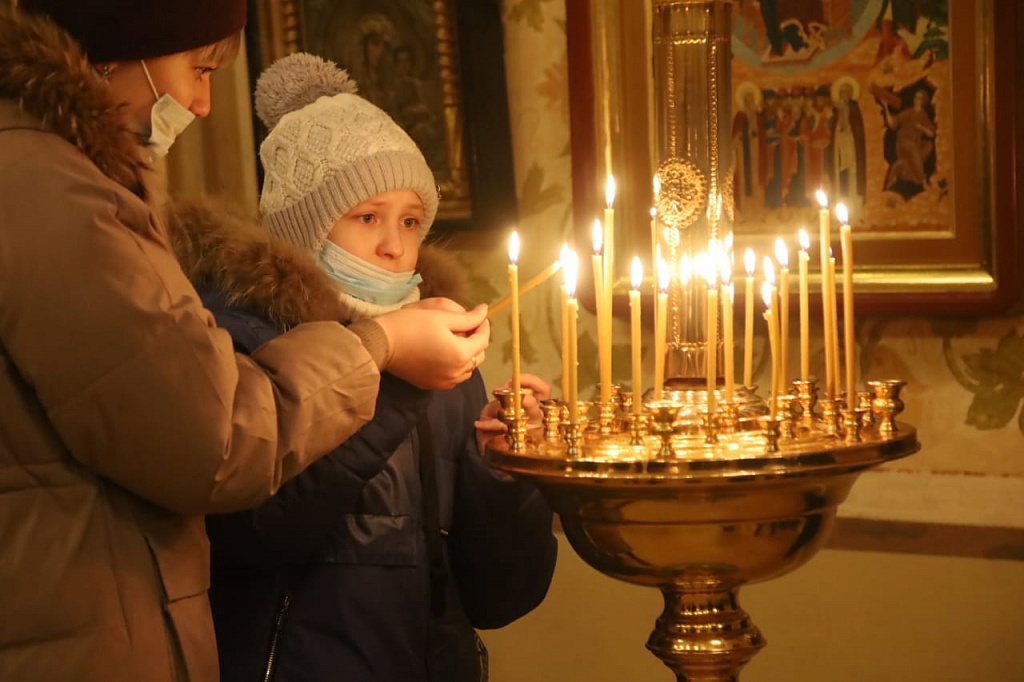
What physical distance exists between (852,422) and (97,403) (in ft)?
1.91

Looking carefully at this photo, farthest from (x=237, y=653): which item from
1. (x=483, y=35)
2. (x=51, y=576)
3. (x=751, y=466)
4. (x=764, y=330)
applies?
(x=483, y=35)

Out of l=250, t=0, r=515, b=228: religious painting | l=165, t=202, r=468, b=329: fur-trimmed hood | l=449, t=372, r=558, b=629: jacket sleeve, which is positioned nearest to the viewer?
l=165, t=202, r=468, b=329: fur-trimmed hood

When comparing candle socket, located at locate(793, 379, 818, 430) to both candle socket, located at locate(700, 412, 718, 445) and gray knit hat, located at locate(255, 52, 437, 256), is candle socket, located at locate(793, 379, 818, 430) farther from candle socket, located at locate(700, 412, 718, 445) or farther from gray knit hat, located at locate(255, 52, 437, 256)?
gray knit hat, located at locate(255, 52, 437, 256)

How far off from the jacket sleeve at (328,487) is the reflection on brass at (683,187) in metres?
0.30

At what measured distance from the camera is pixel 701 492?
1023 mm

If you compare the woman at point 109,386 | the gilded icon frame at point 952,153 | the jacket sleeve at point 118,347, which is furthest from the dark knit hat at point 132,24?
the gilded icon frame at point 952,153

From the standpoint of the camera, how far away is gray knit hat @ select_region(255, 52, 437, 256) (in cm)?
146

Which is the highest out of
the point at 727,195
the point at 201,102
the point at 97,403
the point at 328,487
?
the point at 201,102

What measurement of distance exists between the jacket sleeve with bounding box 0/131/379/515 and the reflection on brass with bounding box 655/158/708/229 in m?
0.38

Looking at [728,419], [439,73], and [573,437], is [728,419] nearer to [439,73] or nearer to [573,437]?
[573,437]

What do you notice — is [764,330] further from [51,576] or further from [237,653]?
[51,576]

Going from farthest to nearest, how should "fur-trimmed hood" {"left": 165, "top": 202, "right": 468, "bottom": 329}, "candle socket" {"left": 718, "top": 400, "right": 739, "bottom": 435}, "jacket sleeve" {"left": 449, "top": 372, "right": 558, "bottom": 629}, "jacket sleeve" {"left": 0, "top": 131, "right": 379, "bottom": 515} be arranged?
"jacket sleeve" {"left": 449, "top": 372, "right": 558, "bottom": 629} → "fur-trimmed hood" {"left": 165, "top": 202, "right": 468, "bottom": 329} → "candle socket" {"left": 718, "top": 400, "right": 739, "bottom": 435} → "jacket sleeve" {"left": 0, "top": 131, "right": 379, "bottom": 515}

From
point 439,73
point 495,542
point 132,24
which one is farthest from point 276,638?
point 439,73

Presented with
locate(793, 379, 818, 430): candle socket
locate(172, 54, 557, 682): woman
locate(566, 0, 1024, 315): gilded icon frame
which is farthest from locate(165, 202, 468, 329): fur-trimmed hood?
locate(566, 0, 1024, 315): gilded icon frame
